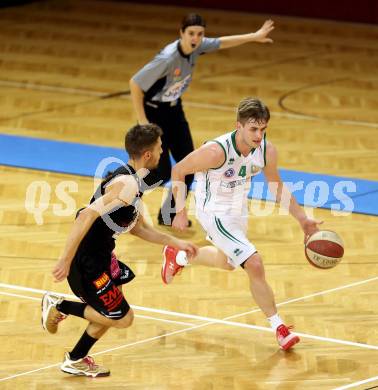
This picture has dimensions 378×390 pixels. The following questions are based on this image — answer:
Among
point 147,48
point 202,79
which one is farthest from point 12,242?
point 147,48

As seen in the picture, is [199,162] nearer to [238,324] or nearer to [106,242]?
[106,242]

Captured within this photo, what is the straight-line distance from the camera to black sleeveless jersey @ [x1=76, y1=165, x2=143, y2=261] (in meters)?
7.05

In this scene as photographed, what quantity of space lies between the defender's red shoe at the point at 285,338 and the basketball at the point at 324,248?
59 cm

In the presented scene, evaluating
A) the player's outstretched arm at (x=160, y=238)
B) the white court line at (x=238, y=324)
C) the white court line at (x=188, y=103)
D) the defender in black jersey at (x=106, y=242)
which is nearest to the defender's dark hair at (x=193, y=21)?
the white court line at (x=238, y=324)

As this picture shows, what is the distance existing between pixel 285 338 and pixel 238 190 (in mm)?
1193

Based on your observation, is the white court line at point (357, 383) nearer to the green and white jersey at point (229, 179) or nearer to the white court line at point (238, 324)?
the white court line at point (238, 324)

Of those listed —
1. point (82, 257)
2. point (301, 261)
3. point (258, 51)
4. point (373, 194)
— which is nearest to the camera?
point (82, 257)

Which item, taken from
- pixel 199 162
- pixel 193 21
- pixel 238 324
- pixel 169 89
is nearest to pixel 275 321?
pixel 238 324

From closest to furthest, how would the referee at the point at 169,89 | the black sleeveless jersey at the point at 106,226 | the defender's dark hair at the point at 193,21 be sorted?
the black sleeveless jersey at the point at 106,226
the defender's dark hair at the point at 193,21
the referee at the point at 169,89

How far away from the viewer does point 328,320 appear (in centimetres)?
827

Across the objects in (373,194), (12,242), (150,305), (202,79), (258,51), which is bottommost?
(150,305)

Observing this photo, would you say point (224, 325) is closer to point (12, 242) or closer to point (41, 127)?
point (12, 242)

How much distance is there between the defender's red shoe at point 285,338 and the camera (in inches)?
301

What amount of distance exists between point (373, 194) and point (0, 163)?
14.2 feet
